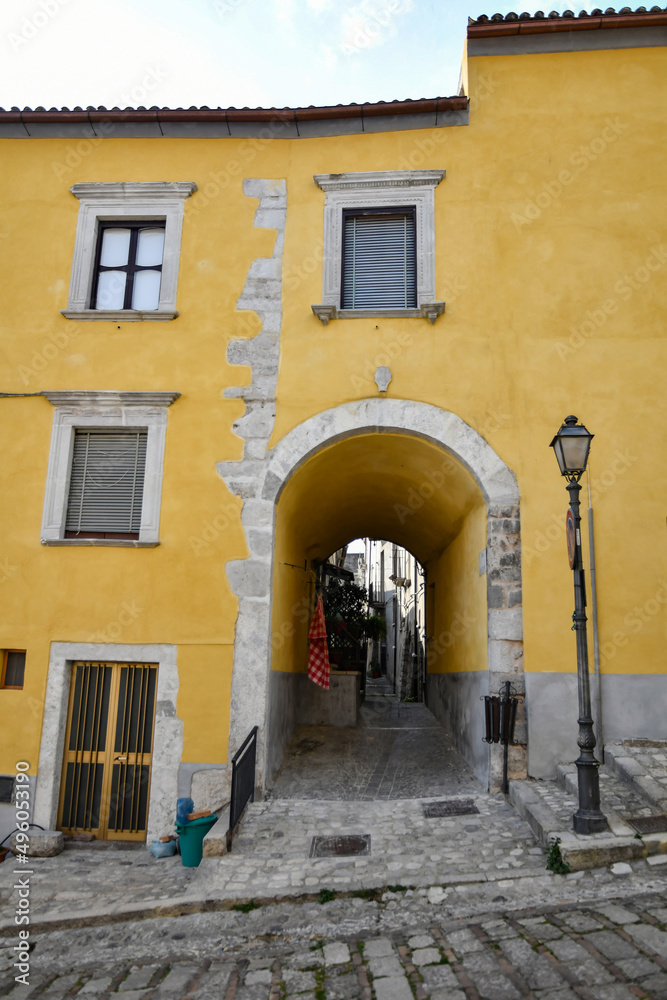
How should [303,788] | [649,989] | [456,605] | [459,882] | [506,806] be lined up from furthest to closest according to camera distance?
[456,605] → [303,788] → [506,806] → [459,882] → [649,989]

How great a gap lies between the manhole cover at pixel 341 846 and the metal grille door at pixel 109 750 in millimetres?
2373

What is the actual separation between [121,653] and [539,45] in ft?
31.1

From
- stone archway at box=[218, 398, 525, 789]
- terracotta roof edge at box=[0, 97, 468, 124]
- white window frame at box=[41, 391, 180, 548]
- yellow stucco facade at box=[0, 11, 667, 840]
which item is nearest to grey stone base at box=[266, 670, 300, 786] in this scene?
stone archway at box=[218, 398, 525, 789]

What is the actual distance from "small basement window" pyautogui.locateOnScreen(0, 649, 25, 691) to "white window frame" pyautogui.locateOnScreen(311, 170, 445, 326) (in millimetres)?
5534

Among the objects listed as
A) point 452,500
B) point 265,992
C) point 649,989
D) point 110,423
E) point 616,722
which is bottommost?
point 265,992

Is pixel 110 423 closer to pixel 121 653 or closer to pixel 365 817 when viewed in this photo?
pixel 121 653

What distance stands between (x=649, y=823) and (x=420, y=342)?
223 inches

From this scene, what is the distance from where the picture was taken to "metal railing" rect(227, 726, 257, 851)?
6535 mm

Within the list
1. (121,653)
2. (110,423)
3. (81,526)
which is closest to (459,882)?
(121,653)

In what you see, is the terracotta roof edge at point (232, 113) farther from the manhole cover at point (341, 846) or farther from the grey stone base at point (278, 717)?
the manhole cover at point (341, 846)

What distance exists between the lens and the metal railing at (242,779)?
6.54 metres

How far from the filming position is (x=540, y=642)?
24.4ft

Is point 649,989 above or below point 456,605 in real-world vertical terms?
below

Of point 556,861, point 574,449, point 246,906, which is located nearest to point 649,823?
point 556,861
